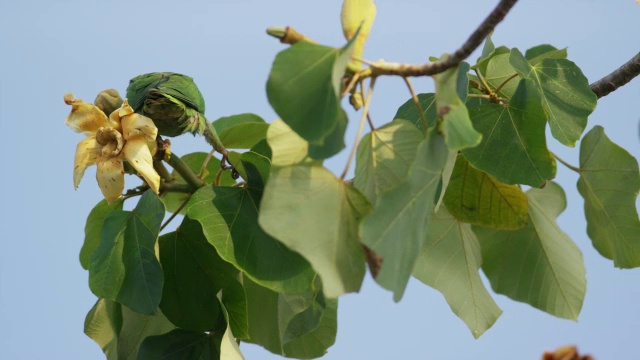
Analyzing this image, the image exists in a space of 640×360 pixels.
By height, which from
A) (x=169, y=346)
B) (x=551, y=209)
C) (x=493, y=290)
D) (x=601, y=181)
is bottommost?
(x=169, y=346)

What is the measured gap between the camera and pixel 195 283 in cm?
146

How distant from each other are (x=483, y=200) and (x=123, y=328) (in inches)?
28.2

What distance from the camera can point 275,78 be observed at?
0.98 m

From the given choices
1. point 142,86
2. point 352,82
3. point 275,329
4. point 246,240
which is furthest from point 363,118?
point 142,86

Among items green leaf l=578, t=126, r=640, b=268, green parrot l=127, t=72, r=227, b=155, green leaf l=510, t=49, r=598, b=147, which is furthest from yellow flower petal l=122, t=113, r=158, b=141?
green leaf l=578, t=126, r=640, b=268

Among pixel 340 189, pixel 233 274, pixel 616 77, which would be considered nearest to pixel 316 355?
pixel 233 274

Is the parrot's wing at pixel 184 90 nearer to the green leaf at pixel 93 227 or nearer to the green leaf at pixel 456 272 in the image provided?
the green leaf at pixel 93 227

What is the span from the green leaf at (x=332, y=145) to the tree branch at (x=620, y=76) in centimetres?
81

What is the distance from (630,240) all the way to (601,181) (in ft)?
0.37

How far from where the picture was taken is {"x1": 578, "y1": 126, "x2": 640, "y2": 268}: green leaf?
4.75 ft

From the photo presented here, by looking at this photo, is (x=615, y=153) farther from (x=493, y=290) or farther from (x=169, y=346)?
(x=169, y=346)

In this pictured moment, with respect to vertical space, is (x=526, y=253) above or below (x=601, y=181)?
below

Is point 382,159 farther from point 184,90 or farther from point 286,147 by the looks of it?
point 184,90

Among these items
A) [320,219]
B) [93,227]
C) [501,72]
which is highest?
[501,72]
